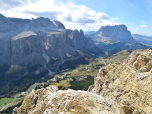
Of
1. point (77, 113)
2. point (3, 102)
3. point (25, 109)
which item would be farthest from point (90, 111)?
point (3, 102)

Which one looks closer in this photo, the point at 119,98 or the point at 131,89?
the point at 131,89

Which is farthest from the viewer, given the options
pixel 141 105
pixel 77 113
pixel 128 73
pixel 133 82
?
pixel 128 73

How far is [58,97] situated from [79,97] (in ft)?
23.1

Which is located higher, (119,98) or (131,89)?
(131,89)

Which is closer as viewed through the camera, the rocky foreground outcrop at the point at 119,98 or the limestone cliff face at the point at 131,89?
the limestone cliff face at the point at 131,89

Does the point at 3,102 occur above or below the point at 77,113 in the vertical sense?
below

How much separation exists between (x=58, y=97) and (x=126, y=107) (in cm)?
2068

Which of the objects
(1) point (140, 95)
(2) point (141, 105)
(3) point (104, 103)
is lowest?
(3) point (104, 103)

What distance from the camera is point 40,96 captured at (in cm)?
4519

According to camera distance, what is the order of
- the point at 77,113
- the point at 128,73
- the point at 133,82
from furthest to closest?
the point at 128,73 < the point at 133,82 < the point at 77,113

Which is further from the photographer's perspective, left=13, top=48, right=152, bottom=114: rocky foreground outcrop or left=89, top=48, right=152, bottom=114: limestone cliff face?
left=13, top=48, right=152, bottom=114: rocky foreground outcrop

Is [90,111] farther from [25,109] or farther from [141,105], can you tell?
[25,109]

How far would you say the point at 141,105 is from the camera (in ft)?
82.7

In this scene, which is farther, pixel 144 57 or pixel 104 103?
pixel 144 57
